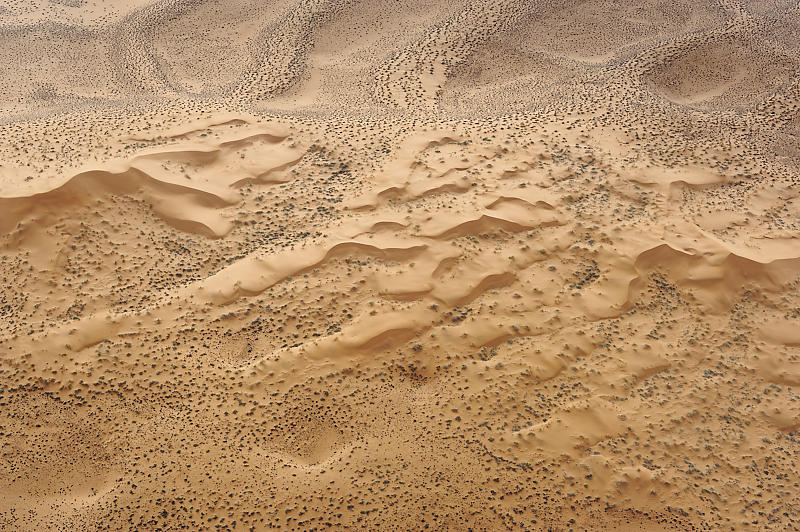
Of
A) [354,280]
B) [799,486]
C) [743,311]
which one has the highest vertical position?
[354,280]

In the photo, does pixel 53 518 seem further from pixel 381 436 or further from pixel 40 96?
pixel 40 96

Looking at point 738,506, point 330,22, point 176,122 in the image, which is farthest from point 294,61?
point 738,506

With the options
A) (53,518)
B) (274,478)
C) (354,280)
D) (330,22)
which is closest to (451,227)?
(354,280)

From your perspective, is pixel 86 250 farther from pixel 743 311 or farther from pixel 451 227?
pixel 743 311

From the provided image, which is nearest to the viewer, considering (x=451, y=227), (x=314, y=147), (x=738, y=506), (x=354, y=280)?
(x=738, y=506)

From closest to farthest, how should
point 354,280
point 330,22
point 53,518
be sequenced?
point 53,518, point 354,280, point 330,22

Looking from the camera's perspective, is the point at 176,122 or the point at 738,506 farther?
the point at 176,122

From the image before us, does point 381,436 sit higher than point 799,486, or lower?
higher
